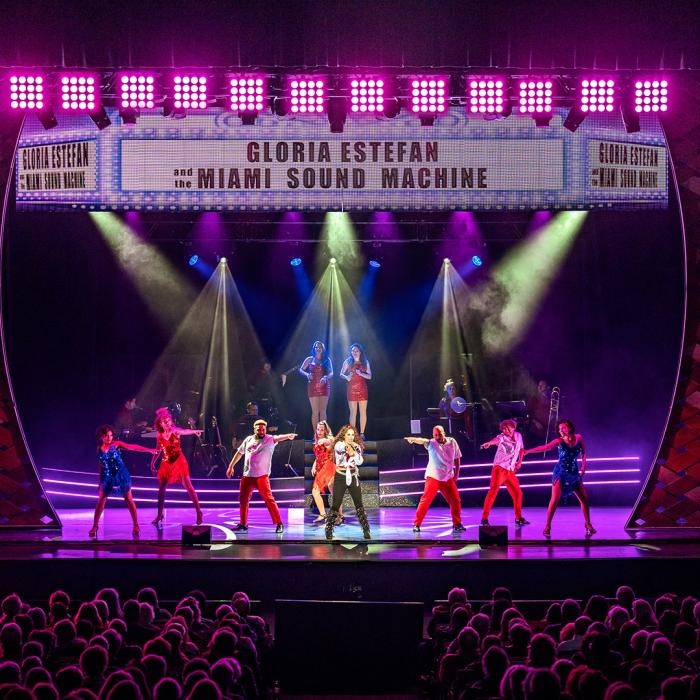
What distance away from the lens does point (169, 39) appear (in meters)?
11.4

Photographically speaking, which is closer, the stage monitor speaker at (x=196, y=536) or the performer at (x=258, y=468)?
→ the stage monitor speaker at (x=196, y=536)

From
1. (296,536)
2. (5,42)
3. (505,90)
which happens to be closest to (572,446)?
(296,536)

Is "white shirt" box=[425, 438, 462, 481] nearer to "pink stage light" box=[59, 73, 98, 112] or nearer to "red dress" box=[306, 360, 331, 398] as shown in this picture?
"red dress" box=[306, 360, 331, 398]

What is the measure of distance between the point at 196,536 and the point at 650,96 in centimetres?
761

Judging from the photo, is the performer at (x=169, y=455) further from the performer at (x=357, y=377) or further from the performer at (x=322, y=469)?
the performer at (x=357, y=377)

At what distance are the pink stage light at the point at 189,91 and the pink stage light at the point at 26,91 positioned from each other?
5.34 ft

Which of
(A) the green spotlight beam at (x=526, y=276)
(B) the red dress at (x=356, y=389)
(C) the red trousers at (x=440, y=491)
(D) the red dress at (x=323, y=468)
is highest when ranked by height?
(A) the green spotlight beam at (x=526, y=276)

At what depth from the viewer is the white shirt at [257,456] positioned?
11812 millimetres

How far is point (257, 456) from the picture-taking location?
11.8 meters

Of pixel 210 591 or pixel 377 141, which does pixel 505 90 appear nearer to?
pixel 377 141

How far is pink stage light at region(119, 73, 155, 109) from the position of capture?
446 inches

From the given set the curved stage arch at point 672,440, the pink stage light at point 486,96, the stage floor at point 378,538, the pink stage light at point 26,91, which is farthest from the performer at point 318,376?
the pink stage light at point 26,91

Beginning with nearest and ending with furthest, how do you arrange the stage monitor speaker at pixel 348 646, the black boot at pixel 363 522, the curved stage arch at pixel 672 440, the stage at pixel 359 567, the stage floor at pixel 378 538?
1. the stage monitor speaker at pixel 348 646
2. the stage at pixel 359 567
3. the stage floor at pixel 378 538
4. the black boot at pixel 363 522
5. the curved stage arch at pixel 672 440

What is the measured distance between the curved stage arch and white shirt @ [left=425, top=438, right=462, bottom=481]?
2410 mm
